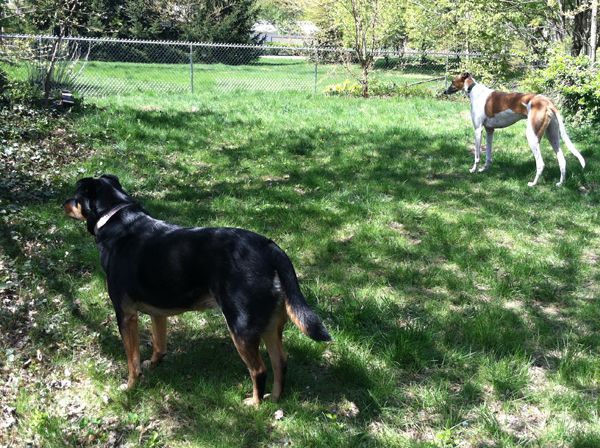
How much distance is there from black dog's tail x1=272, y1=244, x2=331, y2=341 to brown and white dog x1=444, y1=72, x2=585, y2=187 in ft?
18.7

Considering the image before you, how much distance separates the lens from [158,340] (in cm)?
375

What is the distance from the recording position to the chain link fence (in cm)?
1094

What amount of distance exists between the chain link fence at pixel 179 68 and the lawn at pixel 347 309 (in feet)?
10.4

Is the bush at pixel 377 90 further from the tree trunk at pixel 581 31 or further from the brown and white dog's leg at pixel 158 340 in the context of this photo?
the brown and white dog's leg at pixel 158 340

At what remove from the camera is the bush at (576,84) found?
10.6 meters

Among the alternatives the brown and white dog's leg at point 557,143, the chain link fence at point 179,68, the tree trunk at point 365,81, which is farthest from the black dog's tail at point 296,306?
the tree trunk at point 365,81

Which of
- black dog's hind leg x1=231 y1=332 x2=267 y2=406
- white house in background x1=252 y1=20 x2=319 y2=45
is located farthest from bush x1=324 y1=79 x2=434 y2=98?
black dog's hind leg x1=231 y1=332 x2=267 y2=406

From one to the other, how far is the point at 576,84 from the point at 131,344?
419 inches

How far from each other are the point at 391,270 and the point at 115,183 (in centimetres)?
263

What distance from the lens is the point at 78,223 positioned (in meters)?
5.81

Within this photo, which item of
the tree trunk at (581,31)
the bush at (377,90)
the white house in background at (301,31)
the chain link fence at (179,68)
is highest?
the white house in background at (301,31)

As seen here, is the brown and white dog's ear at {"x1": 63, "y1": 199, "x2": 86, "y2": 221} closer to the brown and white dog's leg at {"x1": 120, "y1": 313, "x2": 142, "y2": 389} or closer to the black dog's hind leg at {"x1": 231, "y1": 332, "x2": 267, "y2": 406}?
the brown and white dog's leg at {"x1": 120, "y1": 313, "x2": 142, "y2": 389}

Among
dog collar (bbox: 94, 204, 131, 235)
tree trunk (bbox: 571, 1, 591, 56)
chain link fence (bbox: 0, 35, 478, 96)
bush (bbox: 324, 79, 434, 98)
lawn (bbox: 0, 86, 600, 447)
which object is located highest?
tree trunk (bbox: 571, 1, 591, 56)

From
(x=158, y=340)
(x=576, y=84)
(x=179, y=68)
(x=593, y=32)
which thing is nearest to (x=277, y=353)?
(x=158, y=340)
